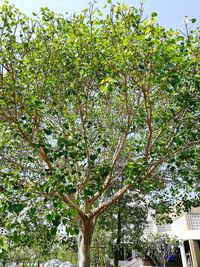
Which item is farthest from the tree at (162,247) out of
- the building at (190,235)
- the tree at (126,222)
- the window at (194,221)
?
the tree at (126,222)

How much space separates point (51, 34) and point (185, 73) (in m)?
3.88

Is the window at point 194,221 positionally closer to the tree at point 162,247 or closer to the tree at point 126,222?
the tree at point 162,247

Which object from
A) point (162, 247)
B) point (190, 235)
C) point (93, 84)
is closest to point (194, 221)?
point (190, 235)

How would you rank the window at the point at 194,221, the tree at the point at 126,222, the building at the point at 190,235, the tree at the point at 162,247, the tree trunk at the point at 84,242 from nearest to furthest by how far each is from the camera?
the tree trunk at the point at 84,242 < the tree at the point at 126,222 < the building at the point at 190,235 < the window at the point at 194,221 < the tree at the point at 162,247

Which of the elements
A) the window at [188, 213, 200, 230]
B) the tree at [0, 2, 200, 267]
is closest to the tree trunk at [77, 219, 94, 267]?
the tree at [0, 2, 200, 267]

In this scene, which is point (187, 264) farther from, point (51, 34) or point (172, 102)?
point (51, 34)

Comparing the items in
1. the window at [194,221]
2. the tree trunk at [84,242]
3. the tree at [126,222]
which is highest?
the window at [194,221]

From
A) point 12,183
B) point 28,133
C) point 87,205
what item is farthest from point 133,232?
point 12,183

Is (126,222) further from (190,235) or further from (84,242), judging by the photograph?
(190,235)

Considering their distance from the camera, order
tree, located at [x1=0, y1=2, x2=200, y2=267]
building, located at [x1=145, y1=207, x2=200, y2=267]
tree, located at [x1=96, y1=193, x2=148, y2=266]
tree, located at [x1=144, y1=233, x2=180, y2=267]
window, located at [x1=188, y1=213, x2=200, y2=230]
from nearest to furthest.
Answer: tree, located at [x1=0, y1=2, x2=200, y2=267] → tree, located at [x1=96, y1=193, x2=148, y2=266] → building, located at [x1=145, y1=207, x2=200, y2=267] → window, located at [x1=188, y1=213, x2=200, y2=230] → tree, located at [x1=144, y1=233, x2=180, y2=267]

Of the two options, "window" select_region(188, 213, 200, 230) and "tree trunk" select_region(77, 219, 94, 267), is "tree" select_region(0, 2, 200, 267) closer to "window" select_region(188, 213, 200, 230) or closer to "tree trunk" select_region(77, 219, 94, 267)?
"tree trunk" select_region(77, 219, 94, 267)

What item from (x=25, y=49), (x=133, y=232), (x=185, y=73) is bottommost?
(x=133, y=232)

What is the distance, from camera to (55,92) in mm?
7523

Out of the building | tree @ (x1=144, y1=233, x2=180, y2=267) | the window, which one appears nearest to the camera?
the building
